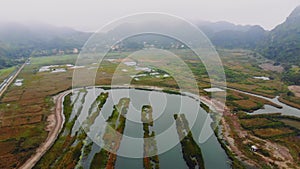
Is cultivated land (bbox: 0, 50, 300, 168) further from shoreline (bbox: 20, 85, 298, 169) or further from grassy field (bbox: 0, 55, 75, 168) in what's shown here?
shoreline (bbox: 20, 85, 298, 169)

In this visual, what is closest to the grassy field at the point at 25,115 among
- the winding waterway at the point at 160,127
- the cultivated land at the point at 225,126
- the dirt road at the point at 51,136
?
the cultivated land at the point at 225,126

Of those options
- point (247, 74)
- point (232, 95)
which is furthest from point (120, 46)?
point (232, 95)

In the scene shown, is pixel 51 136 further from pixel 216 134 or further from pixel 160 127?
pixel 216 134

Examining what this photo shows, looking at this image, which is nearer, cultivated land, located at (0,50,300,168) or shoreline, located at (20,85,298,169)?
shoreline, located at (20,85,298,169)

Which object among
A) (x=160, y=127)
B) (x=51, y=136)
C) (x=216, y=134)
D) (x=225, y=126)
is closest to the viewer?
(x=216, y=134)

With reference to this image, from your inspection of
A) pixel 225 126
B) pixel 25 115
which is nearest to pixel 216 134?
pixel 225 126

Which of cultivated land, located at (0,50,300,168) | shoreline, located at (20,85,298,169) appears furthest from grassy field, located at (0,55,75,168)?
shoreline, located at (20,85,298,169)

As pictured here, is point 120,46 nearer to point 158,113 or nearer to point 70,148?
point 158,113

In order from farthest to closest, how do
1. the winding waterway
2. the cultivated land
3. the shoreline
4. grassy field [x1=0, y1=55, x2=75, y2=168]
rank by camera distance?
grassy field [x1=0, y1=55, x2=75, y2=168], the cultivated land, the shoreline, the winding waterway
